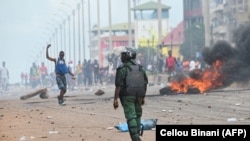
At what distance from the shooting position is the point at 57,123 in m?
16.5

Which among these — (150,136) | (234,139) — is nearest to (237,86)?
(150,136)

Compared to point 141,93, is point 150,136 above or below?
below

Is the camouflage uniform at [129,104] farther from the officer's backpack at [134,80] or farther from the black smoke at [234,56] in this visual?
the black smoke at [234,56]

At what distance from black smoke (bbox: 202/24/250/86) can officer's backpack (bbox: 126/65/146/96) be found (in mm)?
14020

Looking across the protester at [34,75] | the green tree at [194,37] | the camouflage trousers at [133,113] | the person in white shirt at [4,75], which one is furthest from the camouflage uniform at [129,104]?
the green tree at [194,37]

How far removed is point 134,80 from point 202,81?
13822 millimetres

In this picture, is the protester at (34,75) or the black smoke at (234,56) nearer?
the black smoke at (234,56)

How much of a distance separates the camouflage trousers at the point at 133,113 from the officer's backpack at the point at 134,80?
0.10 m

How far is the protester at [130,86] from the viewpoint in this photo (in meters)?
11.8

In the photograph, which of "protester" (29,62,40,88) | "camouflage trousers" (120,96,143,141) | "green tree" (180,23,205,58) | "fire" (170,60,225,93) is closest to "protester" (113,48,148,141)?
"camouflage trousers" (120,96,143,141)

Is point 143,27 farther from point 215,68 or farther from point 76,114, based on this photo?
point 76,114

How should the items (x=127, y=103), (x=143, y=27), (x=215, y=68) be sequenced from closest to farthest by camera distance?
(x=127, y=103)
(x=215, y=68)
(x=143, y=27)

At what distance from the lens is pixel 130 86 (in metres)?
11.9

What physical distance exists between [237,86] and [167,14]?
345 feet
